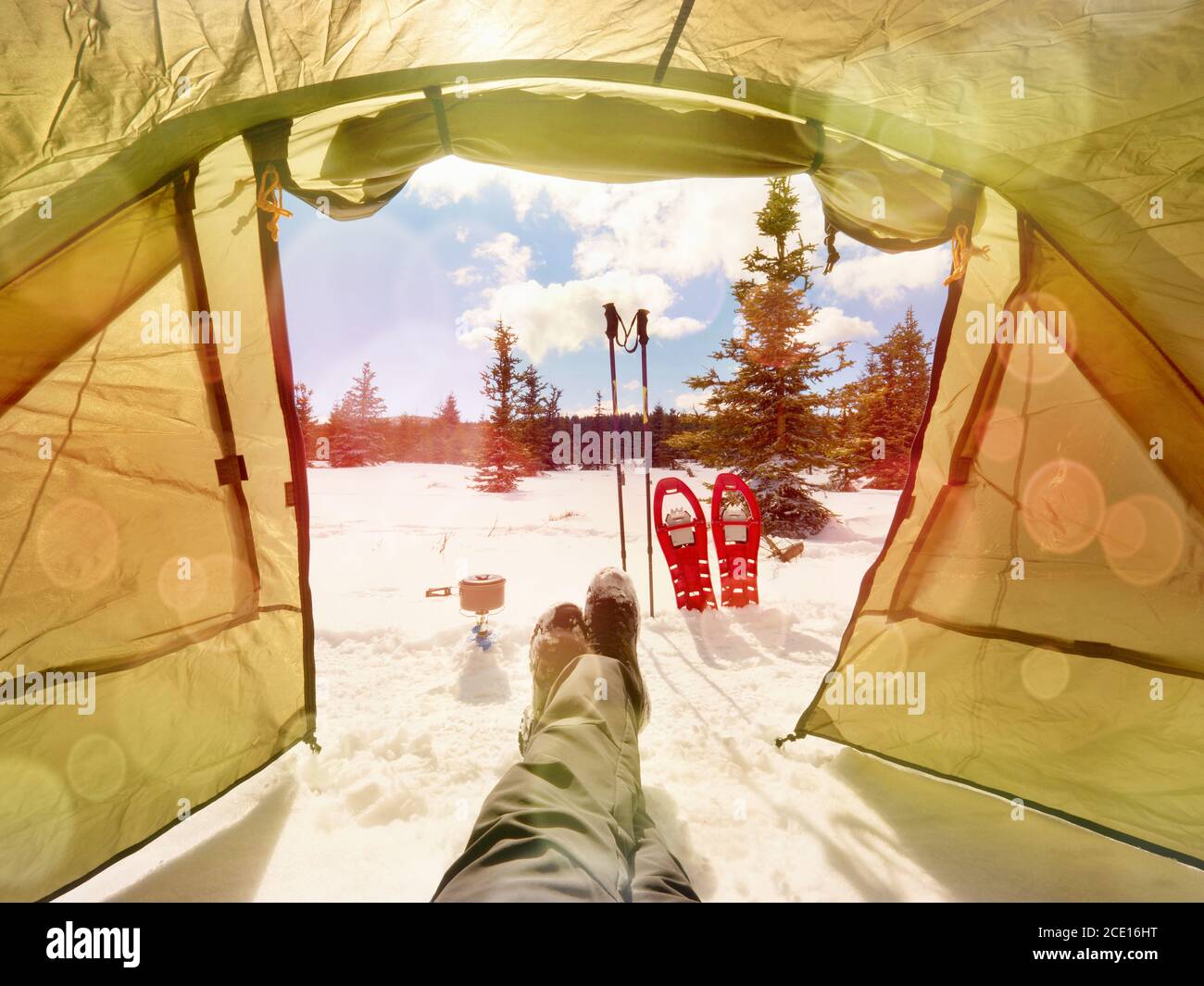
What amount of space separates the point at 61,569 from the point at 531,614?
2849mm

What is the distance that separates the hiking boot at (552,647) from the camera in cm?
262

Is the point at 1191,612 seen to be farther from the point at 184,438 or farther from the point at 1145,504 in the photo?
the point at 184,438

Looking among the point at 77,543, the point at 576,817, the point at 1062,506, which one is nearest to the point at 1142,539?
the point at 1062,506

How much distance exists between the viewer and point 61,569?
64.7 inches

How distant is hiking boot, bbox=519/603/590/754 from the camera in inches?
103

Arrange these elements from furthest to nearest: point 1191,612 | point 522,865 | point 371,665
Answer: point 371,665 < point 1191,612 < point 522,865

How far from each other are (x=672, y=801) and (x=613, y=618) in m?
1.20

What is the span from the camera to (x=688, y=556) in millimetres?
4215

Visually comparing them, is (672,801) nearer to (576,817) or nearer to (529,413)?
(576,817)

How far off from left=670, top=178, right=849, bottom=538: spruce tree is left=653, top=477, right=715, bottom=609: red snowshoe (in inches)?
185

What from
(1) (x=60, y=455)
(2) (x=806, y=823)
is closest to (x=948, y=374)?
(2) (x=806, y=823)

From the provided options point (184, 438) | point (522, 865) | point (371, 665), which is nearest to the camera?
point (522, 865)

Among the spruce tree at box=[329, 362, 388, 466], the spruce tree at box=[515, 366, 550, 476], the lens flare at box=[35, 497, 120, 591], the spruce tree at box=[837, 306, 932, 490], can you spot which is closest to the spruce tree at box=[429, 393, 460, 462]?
the spruce tree at box=[329, 362, 388, 466]
